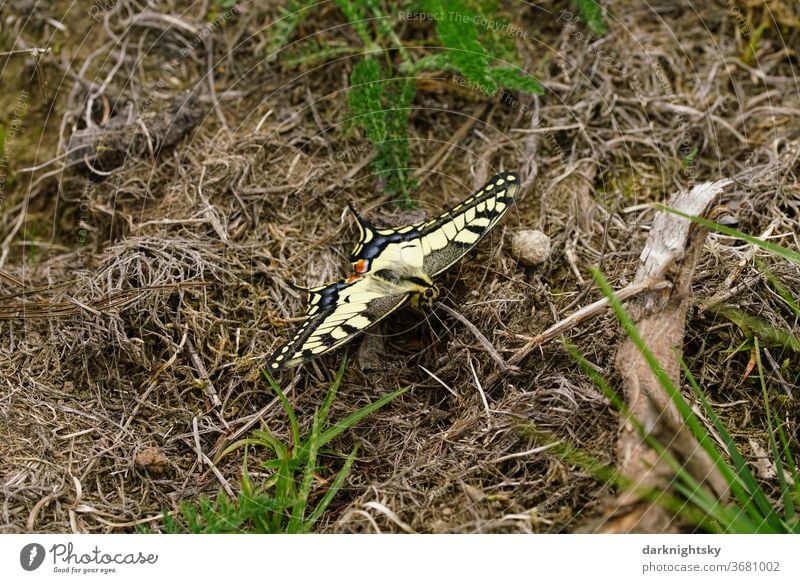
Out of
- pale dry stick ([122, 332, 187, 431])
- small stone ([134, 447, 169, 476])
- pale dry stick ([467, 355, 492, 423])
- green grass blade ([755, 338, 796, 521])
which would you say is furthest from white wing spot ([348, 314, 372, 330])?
green grass blade ([755, 338, 796, 521])

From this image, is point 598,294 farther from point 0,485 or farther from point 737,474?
point 0,485

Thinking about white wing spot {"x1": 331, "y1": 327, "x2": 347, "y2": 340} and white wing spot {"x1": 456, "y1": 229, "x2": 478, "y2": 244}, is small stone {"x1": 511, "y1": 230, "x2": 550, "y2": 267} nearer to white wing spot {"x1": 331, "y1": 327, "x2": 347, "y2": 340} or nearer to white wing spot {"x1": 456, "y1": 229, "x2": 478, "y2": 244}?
white wing spot {"x1": 456, "y1": 229, "x2": 478, "y2": 244}

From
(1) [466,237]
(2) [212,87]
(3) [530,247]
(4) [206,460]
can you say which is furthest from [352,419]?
(2) [212,87]

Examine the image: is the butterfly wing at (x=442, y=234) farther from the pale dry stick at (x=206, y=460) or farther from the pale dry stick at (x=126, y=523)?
the pale dry stick at (x=126, y=523)

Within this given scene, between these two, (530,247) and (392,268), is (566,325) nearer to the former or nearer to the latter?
(530,247)

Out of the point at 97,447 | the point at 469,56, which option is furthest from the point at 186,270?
the point at 469,56

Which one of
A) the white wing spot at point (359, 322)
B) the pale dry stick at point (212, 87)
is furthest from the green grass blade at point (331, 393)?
the pale dry stick at point (212, 87)
